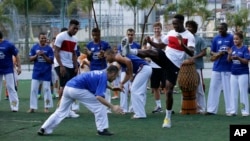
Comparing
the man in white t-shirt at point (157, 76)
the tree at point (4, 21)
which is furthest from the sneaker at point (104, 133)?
the tree at point (4, 21)

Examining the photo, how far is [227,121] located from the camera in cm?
1397

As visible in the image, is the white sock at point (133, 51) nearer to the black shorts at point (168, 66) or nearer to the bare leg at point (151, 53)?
the bare leg at point (151, 53)

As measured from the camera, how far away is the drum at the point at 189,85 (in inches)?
614

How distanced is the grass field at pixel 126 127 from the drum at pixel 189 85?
314 millimetres

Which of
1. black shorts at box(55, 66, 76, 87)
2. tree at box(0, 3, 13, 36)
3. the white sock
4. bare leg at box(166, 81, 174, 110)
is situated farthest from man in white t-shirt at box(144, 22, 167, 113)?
tree at box(0, 3, 13, 36)

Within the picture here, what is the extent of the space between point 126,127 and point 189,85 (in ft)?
9.58

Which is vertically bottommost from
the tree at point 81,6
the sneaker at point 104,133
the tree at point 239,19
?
the sneaker at point 104,133

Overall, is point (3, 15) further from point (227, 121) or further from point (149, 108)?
point (227, 121)

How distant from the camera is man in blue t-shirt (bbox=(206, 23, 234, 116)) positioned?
1524 cm

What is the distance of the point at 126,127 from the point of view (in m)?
13.2

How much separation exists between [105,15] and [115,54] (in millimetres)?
20208

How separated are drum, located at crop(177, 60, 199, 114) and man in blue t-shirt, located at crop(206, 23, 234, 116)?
Result: 37 cm

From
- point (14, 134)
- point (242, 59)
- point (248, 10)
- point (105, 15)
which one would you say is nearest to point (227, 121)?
point (242, 59)

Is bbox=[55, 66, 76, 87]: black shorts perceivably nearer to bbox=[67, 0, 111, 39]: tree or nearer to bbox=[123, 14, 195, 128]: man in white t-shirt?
bbox=[123, 14, 195, 128]: man in white t-shirt
